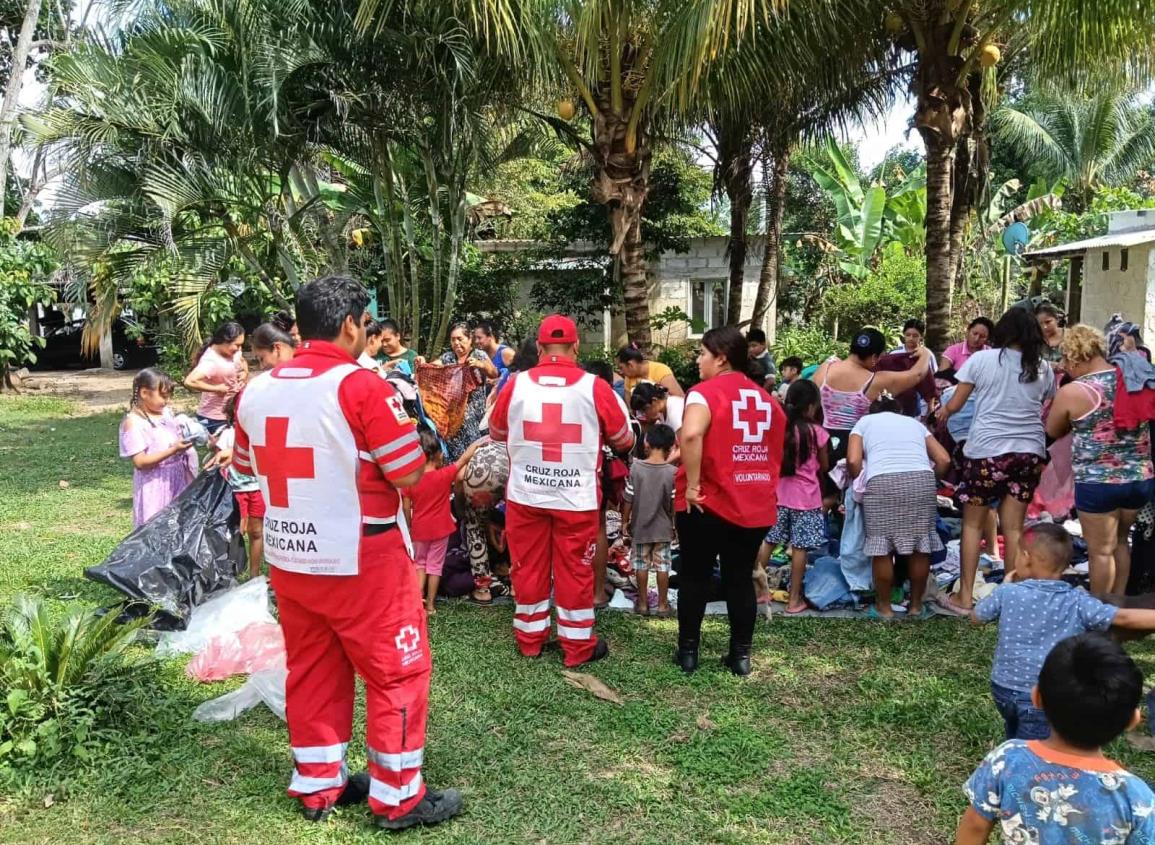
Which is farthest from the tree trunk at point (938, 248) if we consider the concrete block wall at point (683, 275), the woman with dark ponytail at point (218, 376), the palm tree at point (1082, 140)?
the palm tree at point (1082, 140)

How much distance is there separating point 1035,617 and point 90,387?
69.8 feet

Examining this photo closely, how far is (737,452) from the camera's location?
442 centimetres

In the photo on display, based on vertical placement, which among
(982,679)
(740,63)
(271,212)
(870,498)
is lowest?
(982,679)

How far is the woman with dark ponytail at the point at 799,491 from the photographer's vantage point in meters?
5.47

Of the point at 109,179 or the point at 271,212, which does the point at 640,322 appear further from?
the point at 109,179

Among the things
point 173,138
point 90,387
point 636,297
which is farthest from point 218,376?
point 90,387

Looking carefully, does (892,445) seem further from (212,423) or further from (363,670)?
(212,423)

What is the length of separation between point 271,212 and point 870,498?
28.9ft

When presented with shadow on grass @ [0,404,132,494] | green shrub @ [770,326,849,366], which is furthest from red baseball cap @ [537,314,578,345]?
green shrub @ [770,326,849,366]

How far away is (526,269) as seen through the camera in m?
16.7

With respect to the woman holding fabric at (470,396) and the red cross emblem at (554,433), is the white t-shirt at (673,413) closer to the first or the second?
the woman holding fabric at (470,396)

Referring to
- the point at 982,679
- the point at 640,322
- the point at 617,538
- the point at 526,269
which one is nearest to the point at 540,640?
the point at 617,538

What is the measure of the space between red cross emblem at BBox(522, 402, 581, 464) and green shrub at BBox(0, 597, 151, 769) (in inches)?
82.4

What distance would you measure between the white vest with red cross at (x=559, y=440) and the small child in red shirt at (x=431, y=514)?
80cm
